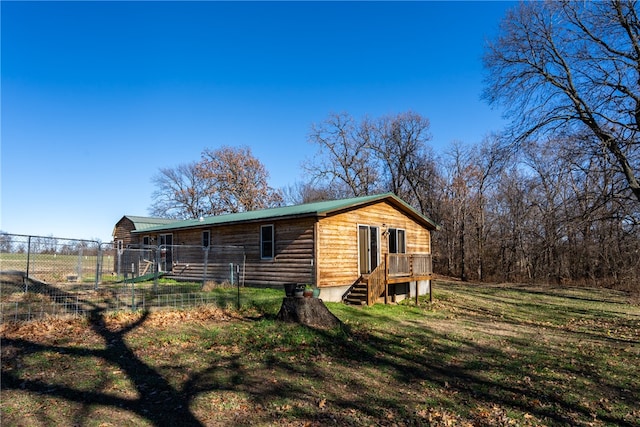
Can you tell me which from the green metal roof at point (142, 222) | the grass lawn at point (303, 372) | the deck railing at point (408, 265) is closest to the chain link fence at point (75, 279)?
the grass lawn at point (303, 372)

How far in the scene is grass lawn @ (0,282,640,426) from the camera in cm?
509

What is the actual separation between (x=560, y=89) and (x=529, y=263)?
1838 centimetres

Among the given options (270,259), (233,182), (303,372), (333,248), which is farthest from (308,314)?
(233,182)

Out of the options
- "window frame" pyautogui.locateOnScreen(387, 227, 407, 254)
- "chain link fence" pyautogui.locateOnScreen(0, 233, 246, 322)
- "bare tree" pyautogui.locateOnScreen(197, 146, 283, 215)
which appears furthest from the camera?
"bare tree" pyautogui.locateOnScreen(197, 146, 283, 215)

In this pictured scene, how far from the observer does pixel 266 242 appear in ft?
53.6

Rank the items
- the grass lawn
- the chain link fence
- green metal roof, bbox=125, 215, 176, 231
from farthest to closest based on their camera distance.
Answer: green metal roof, bbox=125, 215, 176, 231
the chain link fence
the grass lawn

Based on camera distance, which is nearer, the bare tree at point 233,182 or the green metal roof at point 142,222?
the green metal roof at point 142,222

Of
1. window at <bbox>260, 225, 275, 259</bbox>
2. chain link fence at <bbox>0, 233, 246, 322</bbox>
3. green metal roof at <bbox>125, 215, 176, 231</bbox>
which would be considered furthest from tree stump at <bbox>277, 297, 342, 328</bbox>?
green metal roof at <bbox>125, 215, 176, 231</bbox>

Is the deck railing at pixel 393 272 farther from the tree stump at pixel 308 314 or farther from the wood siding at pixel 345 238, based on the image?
the tree stump at pixel 308 314

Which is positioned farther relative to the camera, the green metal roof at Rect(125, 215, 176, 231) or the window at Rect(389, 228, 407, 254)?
the green metal roof at Rect(125, 215, 176, 231)

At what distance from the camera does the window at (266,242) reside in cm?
1612

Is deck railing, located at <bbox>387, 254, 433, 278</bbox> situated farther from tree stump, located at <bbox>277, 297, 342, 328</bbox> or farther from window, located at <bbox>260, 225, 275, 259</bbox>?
tree stump, located at <bbox>277, 297, 342, 328</bbox>

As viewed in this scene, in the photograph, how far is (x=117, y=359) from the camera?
6898 mm

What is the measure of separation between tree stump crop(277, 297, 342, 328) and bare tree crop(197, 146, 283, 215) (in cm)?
3451
